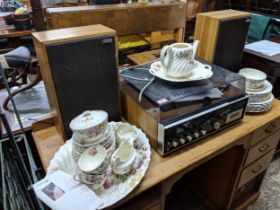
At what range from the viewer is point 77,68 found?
0.74 metres

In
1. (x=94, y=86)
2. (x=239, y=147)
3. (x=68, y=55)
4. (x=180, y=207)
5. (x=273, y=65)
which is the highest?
(x=68, y=55)

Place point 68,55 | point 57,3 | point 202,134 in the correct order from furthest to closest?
1. point 57,3
2. point 202,134
3. point 68,55

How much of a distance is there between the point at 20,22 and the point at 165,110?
8.54 ft

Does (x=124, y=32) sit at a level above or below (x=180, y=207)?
above

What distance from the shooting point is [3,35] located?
2.61 m

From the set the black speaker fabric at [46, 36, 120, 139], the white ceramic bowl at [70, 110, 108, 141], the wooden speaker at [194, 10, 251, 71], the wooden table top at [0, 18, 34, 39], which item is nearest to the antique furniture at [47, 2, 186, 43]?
the wooden speaker at [194, 10, 251, 71]

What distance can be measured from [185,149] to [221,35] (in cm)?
58

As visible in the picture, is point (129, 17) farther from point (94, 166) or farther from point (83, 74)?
point (94, 166)

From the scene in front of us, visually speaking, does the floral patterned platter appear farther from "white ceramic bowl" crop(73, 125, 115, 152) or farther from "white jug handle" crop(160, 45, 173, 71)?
"white jug handle" crop(160, 45, 173, 71)

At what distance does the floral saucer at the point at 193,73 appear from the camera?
879 mm

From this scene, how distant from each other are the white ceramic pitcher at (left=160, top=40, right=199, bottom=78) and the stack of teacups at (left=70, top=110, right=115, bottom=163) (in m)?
0.32

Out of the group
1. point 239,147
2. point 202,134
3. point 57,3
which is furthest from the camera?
point 57,3

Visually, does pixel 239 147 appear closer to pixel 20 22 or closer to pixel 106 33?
pixel 106 33

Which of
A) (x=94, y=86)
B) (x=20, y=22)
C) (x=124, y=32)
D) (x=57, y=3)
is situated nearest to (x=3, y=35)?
(x=20, y=22)
